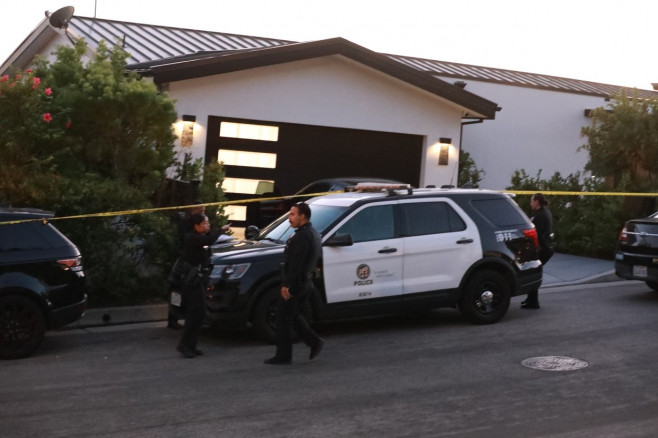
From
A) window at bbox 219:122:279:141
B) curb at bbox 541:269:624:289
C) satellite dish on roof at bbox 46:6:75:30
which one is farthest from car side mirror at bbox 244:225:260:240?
satellite dish on roof at bbox 46:6:75:30

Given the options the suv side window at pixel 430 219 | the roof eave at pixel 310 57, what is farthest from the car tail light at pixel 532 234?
the roof eave at pixel 310 57

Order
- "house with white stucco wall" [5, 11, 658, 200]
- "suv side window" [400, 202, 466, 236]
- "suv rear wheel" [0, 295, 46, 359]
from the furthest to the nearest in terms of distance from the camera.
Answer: "house with white stucco wall" [5, 11, 658, 200]
"suv side window" [400, 202, 466, 236]
"suv rear wheel" [0, 295, 46, 359]

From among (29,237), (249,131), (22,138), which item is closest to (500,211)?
(29,237)

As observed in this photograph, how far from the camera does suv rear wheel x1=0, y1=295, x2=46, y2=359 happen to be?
9.63 metres

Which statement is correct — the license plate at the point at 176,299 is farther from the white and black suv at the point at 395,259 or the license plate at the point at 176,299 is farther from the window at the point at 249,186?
the window at the point at 249,186

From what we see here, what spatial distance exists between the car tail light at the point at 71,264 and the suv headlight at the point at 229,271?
148cm

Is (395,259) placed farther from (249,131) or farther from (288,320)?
(249,131)

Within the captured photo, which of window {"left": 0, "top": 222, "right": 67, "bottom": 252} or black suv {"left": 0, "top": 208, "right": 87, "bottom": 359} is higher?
window {"left": 0, "top": 222, "right": 67, "bottom": 252}

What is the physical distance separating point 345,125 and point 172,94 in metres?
4.02

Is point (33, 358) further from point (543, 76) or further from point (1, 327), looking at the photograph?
point (543, 76)

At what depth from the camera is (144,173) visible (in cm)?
1355

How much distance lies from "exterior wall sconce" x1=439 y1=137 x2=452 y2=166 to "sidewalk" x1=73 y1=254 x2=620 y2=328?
346 cm

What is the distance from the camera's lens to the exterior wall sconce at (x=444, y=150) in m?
20.9

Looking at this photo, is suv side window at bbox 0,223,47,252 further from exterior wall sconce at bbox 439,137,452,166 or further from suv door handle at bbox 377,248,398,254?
exterior wall sconce at bbox 439,137,452,166
